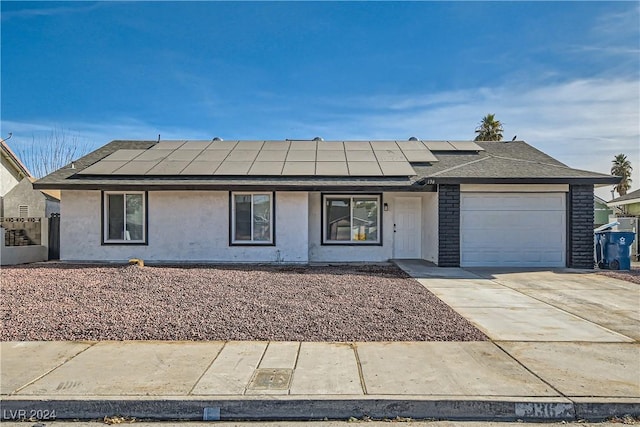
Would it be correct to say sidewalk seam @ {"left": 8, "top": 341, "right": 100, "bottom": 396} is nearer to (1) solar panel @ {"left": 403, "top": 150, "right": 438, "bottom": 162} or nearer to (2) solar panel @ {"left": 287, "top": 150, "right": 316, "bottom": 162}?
(2) solar panel @ {"left": 287, "top": 150, "right": 316, "bottom": 162}

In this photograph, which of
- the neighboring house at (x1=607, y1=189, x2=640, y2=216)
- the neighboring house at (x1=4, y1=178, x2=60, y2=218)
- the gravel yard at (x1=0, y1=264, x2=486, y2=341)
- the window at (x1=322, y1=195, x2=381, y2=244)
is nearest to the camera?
the gravel yard at (x1=0, y1=264, x2=486, y2=341)

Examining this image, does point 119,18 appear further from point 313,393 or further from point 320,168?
point 313,393

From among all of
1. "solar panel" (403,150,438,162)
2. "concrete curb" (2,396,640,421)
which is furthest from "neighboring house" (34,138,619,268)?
"concrete curb" (2,396,640,421)

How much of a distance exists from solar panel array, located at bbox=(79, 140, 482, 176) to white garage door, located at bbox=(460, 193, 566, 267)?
253 centimetres

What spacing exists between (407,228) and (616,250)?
20.7 ft

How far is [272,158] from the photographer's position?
15.6m

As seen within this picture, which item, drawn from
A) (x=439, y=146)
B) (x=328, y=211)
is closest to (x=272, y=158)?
(x=328, y=211)

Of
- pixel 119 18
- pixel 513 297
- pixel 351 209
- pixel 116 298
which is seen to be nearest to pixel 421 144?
pixel 351 209

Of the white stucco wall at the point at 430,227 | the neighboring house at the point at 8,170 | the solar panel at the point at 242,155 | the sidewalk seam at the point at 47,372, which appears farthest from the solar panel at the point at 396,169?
the neighboring house at the point at 8,170

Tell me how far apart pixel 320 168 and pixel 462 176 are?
4.57m

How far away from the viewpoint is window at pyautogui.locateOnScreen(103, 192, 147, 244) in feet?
45.2

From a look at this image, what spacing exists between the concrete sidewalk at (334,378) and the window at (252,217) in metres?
8.13

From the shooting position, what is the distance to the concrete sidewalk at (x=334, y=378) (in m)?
3.98

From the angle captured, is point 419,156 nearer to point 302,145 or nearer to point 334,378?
point 302,145
